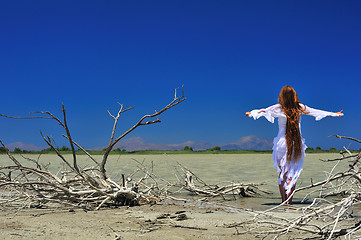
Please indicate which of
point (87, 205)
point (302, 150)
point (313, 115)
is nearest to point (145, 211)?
point (87, 205)

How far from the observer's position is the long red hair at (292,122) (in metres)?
6.73

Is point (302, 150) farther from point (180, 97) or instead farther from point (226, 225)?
point (226, 225)

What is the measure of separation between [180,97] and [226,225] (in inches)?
97.6

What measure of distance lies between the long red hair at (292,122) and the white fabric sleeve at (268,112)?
0.13m

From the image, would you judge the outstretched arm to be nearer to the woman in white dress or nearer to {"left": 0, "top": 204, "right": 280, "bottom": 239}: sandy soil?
the woman in white dress

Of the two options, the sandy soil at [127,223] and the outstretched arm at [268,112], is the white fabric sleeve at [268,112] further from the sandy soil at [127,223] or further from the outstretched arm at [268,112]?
the sandy soil at [127,223]

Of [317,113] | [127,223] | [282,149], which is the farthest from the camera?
[317,113]

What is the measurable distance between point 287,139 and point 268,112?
60cm

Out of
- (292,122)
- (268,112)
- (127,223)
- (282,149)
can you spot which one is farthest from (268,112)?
(127,223)

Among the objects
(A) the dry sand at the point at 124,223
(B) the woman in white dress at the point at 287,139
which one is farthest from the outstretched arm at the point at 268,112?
(A) the dry sand at the point at 124,223

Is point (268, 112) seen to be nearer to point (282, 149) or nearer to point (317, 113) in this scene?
point (282, 149)

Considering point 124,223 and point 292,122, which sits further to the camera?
point 292,122

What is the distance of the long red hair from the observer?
22.1 ft

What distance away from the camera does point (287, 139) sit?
265 inches
